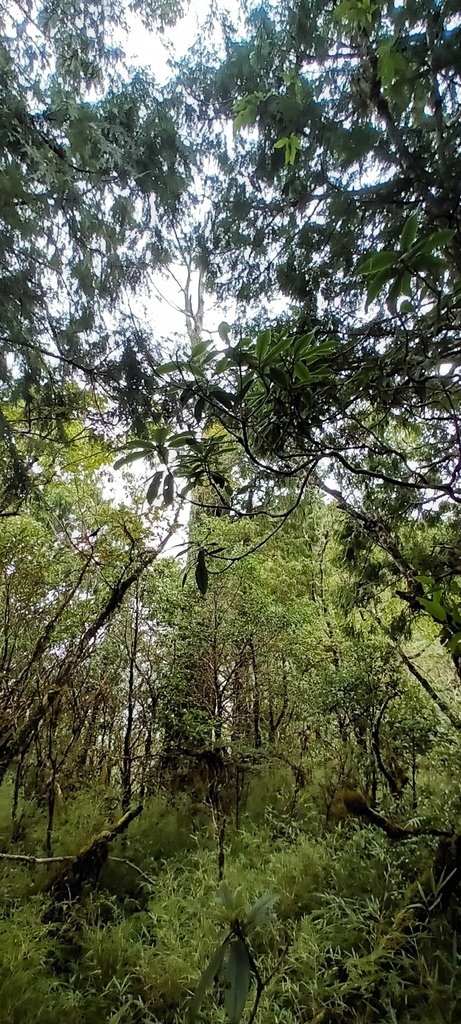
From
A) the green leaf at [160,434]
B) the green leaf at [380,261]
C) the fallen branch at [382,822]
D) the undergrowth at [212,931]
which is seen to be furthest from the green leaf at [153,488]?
the fallen branch at [382,822]

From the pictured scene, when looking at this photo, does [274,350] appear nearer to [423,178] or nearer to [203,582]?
[203,582]

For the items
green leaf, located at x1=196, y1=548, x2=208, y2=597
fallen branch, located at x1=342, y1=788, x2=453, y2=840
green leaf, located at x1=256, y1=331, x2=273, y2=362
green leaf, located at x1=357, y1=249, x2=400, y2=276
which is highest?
green leaf, located at x1=357, y1=249, x2=400, y2=276

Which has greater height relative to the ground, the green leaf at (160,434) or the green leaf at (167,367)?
the green leaf at (167,367)

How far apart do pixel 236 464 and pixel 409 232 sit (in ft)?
4.68

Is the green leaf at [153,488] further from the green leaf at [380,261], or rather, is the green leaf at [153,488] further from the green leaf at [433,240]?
the green leaf at [433,240]

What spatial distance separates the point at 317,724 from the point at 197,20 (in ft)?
13.5

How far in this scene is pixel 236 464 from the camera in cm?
227

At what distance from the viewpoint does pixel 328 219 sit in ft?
5.67

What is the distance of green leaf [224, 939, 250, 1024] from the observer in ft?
2.74

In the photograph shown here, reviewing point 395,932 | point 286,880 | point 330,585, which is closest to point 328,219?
point 395,932

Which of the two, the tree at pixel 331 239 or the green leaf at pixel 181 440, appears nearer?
the tree at pixel 331 239

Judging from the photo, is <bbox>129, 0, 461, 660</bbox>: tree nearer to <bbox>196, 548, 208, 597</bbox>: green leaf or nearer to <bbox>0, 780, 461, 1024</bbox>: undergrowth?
<bbox>196, 548, 208, 597</bbox>: green leaf

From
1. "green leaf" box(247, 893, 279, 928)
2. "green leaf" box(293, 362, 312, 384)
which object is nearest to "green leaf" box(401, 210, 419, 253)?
"green leaf" box(293, 362, 312, 384)

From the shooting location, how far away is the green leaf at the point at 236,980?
836 millimetres
